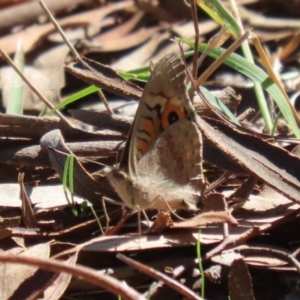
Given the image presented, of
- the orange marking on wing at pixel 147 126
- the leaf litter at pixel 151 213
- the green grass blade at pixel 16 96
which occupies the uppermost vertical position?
the green grass blade at pixel 16 96

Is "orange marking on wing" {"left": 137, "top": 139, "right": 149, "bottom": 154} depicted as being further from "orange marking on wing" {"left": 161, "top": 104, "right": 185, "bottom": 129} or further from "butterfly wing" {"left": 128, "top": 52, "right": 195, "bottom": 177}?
"orange marking on wing" {"left": 161, "top": 104, "right": 185, "bottom": 129}

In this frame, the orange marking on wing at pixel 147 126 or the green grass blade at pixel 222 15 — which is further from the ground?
the green grass blade at pixel 222 15

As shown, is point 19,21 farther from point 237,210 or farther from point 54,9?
point 237,210

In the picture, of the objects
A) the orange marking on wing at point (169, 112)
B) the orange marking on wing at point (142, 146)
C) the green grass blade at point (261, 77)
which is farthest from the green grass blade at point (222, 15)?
the orange marking on wing at point (142, 146)

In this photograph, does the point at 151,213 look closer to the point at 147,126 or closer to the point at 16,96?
the point at 147,126

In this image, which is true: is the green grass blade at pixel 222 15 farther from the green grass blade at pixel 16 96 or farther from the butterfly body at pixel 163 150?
the green grass blade at pixel 16 96

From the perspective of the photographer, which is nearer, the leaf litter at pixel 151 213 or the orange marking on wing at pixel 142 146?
the leaf litter at pixel 151 213

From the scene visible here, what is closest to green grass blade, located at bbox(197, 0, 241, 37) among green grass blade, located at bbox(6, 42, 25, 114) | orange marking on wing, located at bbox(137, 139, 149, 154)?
orange marking on wing, located at bbox(137, 139, 149, 154)

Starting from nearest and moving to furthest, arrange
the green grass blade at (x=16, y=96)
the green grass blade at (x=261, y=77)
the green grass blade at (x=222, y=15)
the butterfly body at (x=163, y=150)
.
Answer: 1. the butterfly body at (x=163, y=150)
2. the green grass blade at (x=261, y=77)
3. the green grass blade at (x=222, y=15)
4. the green grass blade at (x=16, y=96)

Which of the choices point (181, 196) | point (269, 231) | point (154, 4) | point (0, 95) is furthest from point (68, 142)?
point (154, 4)
